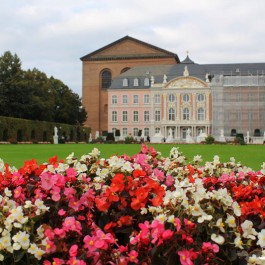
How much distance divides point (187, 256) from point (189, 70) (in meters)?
60.2

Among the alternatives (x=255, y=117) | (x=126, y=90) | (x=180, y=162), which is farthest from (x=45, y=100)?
→ (x=180, y=162)

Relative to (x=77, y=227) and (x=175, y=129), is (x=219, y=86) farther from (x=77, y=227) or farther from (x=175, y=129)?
(x=77, y=227)

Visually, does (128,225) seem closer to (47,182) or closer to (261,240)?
(47,182)

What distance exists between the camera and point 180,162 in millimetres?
5297

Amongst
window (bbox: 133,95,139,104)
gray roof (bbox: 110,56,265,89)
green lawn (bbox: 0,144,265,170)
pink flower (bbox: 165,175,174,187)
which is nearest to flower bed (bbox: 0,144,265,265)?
pink flower (bbox: 165,175,174,187)

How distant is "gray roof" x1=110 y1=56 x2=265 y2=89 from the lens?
2368 inches

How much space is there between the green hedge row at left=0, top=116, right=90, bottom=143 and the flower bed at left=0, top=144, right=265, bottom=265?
118 feet

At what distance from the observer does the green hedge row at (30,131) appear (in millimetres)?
40406

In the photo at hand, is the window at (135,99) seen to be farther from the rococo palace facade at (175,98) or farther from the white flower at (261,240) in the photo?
the white flower at (261,240)

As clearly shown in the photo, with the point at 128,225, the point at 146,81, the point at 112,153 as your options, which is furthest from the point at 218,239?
the point at 146,81

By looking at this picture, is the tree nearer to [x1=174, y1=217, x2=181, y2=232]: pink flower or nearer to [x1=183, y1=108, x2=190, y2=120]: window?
[x1=183, y1=108, x2=190, y2=120]: window

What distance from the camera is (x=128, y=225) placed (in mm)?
2926

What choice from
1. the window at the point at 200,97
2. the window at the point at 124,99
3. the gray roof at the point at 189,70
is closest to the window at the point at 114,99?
the window at the point at 124,99

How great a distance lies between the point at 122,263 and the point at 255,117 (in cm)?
5621
